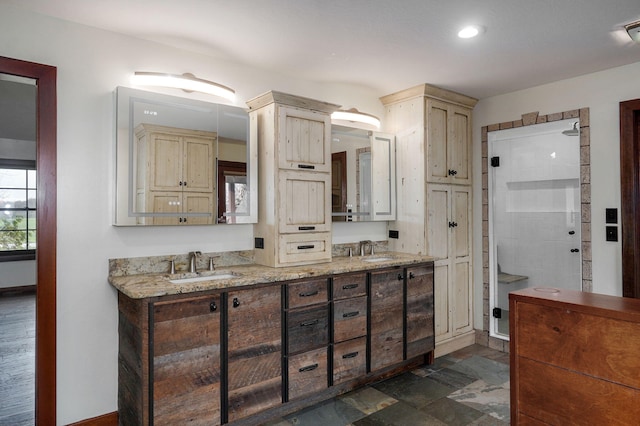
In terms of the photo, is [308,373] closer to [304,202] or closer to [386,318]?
[386,318]

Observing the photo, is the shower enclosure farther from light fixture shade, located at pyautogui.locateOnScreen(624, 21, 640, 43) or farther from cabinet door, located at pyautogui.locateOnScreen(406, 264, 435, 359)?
light fixture shade, located at pyautogui.locateOnScreen(624, 21, 640, 43)

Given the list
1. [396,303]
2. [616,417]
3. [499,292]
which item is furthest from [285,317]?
[499,292]

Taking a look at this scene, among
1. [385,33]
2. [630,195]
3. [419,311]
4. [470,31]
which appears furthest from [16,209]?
[630,195]

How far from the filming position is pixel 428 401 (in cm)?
279

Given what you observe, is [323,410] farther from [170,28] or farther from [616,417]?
[170,28]

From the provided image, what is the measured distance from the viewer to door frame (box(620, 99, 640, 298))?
119 inches

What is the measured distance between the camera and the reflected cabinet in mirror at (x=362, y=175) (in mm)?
3352

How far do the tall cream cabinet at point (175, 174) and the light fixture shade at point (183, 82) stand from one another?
290 mm

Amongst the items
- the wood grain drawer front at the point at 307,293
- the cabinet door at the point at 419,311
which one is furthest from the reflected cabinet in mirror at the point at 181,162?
the cabinet door at the point at 419,311

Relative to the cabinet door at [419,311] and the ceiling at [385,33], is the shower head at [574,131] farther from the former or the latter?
the cabinet door at [419,311]

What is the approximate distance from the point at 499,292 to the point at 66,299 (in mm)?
3686

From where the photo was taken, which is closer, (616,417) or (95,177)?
(616,417)

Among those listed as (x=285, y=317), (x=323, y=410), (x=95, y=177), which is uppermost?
(x=95, y=177)

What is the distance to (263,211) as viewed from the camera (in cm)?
292
